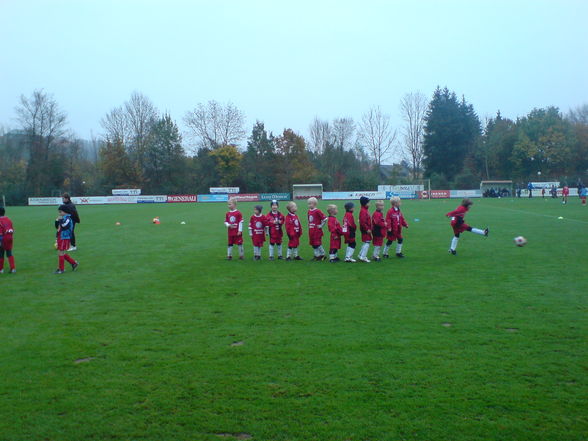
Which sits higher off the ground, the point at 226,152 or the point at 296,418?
the point at 226,152

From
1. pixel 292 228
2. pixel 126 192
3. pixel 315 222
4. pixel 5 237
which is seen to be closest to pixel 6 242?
pixel 5 237

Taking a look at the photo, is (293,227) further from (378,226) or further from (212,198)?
(212,198)

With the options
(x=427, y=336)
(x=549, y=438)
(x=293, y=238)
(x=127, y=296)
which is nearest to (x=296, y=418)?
(x=549, y=438)

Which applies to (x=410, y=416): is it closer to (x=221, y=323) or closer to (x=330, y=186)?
(x=221, y=323)

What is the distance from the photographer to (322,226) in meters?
12.6

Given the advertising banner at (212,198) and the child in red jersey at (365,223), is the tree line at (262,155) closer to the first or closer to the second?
the advertising banner at (212,198)

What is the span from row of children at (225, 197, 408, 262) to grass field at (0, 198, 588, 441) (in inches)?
56.1

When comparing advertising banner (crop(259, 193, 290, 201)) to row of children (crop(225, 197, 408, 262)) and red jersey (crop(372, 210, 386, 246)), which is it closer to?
row of children (crop(225, 197, 408, 262))

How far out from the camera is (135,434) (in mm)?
3891

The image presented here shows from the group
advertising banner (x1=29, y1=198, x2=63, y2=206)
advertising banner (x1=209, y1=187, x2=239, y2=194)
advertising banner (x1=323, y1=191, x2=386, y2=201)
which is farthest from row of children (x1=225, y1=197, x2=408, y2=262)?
advertising banner (x1=29, y1=198, x2=63, y2=206)

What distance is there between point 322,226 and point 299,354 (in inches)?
285

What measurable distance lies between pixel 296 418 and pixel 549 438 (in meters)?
2.11

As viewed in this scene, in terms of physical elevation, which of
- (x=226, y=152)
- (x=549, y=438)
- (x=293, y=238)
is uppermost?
(x=226, y=152)

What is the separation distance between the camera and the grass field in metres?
4.03
